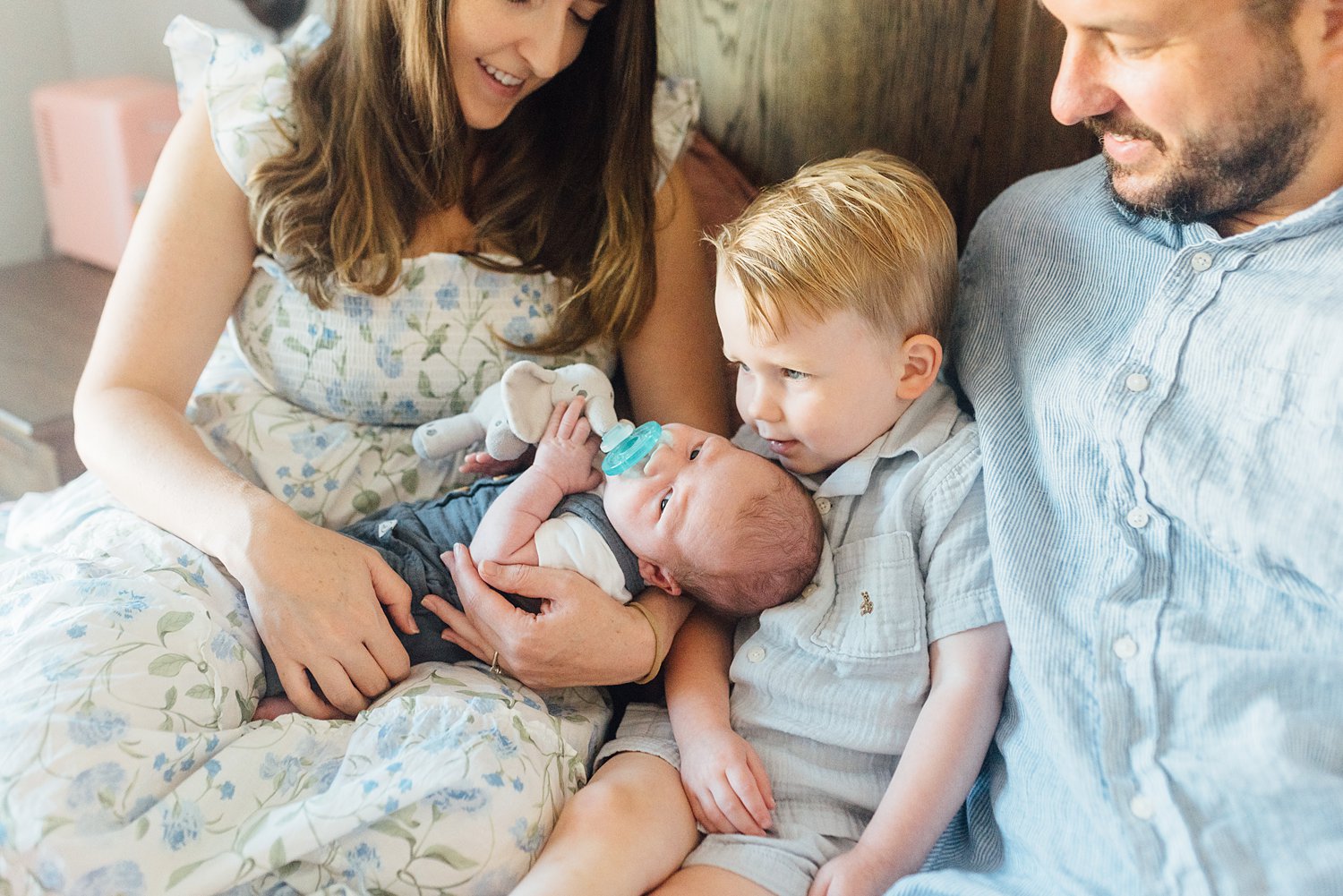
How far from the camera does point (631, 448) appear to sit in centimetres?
137

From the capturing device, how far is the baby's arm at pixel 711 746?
1.23m

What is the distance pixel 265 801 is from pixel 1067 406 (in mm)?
956

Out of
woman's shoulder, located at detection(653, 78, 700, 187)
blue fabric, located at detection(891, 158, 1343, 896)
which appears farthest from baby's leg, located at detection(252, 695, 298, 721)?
woman's shoulder, located at detection(653, 78, 700, 187)

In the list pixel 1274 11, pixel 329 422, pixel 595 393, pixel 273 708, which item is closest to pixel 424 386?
pixel 329 422

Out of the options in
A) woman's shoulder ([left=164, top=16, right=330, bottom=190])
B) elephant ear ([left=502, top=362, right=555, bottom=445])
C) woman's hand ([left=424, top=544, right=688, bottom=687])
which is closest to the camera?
woman's hand ([left=424, top=544, right=688, bottom=687])

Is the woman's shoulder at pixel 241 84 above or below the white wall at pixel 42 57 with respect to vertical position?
above

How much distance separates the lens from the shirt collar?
1.36 metres

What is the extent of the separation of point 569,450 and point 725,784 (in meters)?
0.45

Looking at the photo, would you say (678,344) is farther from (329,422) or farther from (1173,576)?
(1173,576)

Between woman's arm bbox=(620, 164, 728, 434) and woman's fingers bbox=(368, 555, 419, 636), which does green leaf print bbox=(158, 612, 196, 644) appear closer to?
woman's fingers bbox=(368, 555, 419, 636)

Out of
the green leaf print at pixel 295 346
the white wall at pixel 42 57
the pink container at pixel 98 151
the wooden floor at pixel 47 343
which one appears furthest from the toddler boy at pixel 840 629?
the white wall at pixel 42 57

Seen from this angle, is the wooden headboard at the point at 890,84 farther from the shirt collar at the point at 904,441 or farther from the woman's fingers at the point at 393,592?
the woman's fingers at the point at 393,592

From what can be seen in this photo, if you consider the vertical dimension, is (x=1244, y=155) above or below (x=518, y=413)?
above

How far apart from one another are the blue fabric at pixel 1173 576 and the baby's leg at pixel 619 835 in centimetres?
26
